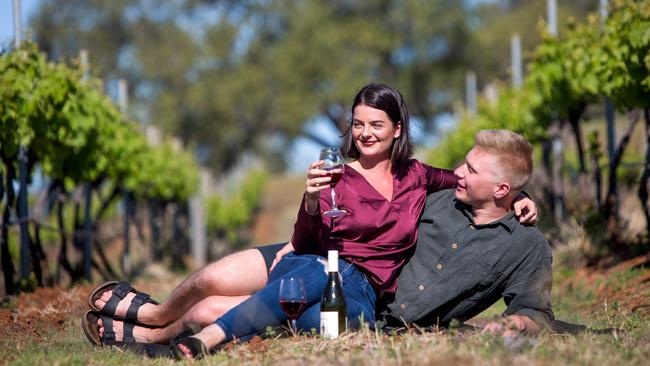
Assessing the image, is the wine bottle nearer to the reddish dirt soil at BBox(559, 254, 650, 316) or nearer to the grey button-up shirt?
the grey button-up shirt

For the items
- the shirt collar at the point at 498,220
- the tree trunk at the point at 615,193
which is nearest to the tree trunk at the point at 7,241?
the shirt collar at the point at 498,220

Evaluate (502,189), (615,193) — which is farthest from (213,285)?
(615,193)

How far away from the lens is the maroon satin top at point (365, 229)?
4.93 metres

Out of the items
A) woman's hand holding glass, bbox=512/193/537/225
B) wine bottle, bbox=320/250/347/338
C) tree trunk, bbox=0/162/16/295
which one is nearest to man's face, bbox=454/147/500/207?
woman's hand holding glass, bbox=512/193/537/225

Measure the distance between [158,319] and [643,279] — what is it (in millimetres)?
4072

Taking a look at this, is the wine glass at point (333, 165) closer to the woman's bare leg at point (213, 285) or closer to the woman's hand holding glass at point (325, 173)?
the woman's hand holding glass at point (325, 173)

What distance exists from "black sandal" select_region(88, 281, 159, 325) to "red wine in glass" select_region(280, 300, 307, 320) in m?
0.96

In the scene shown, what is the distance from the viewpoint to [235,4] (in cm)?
3988

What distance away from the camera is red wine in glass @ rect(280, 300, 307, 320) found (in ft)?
15.0

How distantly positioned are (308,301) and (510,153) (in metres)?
1.29

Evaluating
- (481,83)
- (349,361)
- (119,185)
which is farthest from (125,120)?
(481,83)

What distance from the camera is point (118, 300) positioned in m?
5.17

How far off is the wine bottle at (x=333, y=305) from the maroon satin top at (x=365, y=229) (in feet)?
0.97

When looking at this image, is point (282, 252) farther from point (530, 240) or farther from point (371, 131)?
point (530, 240)
